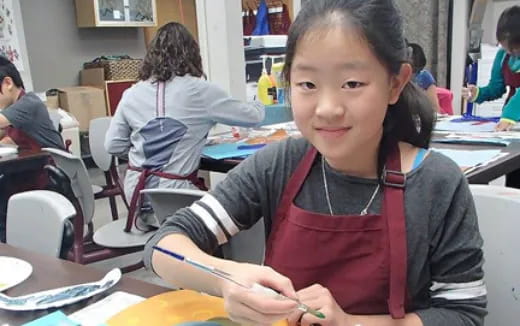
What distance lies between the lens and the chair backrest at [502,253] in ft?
3.20

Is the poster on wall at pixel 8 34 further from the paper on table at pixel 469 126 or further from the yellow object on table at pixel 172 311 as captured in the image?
the yellow object on table at pixel 172 311

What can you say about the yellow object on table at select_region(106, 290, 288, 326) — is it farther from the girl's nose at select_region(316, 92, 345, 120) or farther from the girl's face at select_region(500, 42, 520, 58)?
the girl's face at select_region(500, 42, 520, 58)

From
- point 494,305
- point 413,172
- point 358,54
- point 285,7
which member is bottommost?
point 494,305

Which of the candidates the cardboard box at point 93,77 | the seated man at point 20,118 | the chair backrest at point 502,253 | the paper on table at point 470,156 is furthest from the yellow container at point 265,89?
the cardboard box at point 93,77

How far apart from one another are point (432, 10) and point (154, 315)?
424 cm

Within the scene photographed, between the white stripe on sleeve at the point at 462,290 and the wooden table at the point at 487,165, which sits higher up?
the white stripe on sleeve at the point at 462,290

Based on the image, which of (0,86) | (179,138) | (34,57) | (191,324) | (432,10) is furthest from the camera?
(34,57)

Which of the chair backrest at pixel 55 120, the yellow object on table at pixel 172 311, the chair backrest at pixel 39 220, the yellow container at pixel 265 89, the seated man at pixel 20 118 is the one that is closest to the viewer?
the yellow object on table at pixel 172 311

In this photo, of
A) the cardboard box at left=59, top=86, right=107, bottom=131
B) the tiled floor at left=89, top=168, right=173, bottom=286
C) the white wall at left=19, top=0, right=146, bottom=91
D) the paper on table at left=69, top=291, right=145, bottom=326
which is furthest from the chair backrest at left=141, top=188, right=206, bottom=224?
the white wall at left=19, top=0, right=146, bottom=91

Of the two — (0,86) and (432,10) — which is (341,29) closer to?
(0,86)

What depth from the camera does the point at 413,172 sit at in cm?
84

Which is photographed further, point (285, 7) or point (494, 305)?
point (285, 7)

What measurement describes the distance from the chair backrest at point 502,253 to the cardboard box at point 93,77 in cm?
441

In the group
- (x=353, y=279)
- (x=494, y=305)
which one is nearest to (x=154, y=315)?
(x=353, y=279)
